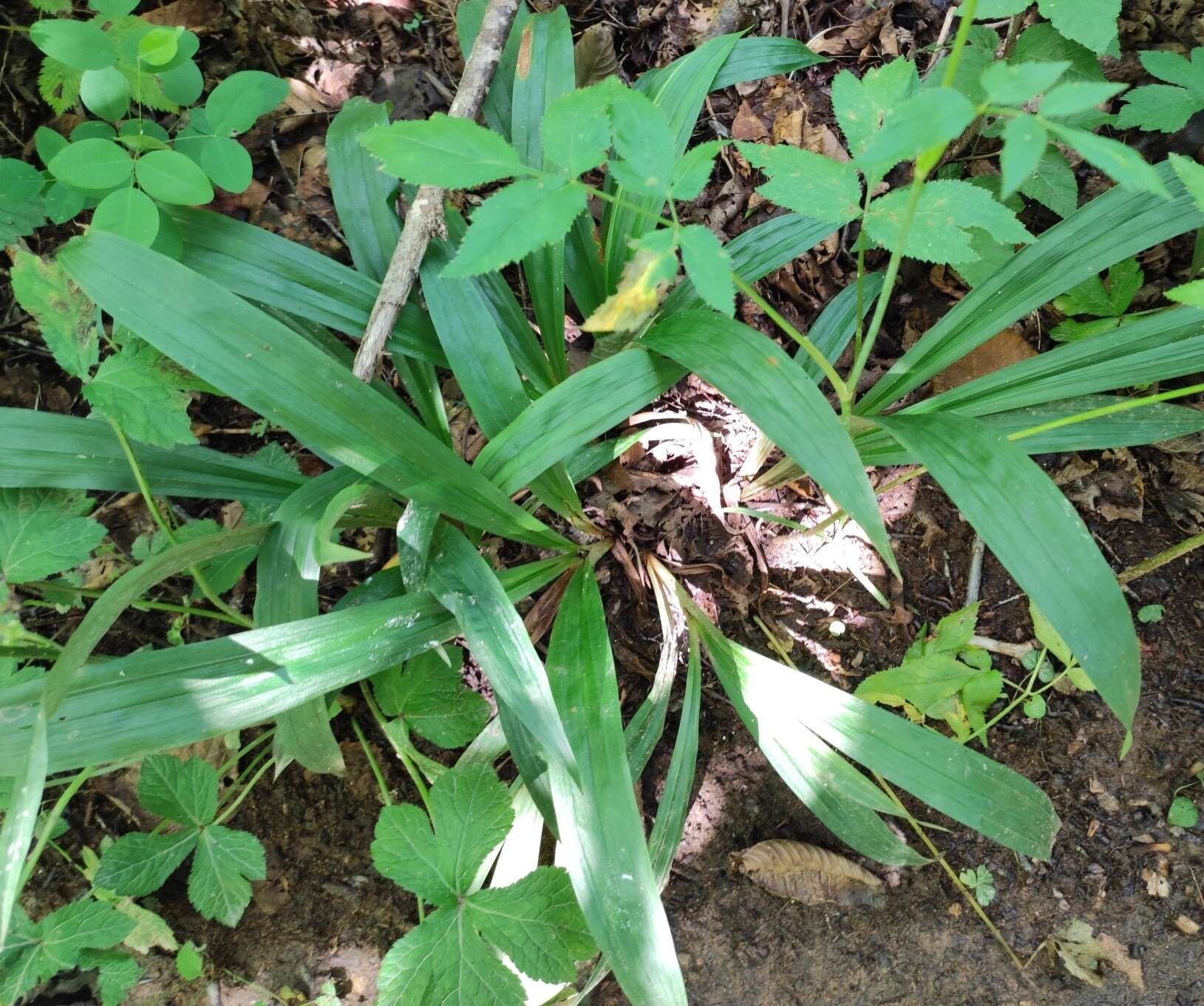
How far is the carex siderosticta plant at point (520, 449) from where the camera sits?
34.1 inches

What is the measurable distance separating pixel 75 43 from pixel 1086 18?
4.91ft

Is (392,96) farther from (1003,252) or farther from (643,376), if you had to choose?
(1003,252)

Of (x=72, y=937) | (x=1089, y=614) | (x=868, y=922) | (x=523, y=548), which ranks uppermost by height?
(x=1089, y=614)

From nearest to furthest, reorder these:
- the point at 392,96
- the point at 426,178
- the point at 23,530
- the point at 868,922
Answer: the point at 426,178, the point at 23,530, the point at 868,922, the point at 392,96

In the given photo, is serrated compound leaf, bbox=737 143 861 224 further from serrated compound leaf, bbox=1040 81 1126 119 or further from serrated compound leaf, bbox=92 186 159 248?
serrated compound leaf, bbox=92 186 159 248

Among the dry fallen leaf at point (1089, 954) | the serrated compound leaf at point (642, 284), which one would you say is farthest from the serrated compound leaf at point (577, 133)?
the dry fallen leaf at point (1089, 954)

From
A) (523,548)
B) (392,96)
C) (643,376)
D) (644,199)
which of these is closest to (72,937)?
(523,548)

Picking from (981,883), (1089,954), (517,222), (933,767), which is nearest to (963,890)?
(981,883)

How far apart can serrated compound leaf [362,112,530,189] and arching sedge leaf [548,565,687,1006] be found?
27.4 inches

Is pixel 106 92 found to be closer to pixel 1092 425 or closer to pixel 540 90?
pixel 540 90

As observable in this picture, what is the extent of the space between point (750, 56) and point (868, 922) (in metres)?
1.53

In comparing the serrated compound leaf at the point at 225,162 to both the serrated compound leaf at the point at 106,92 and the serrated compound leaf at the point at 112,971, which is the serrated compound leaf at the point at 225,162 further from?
the serrated compound leaf at the point at 112,971

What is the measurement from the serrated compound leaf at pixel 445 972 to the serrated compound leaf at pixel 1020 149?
1.11 meters

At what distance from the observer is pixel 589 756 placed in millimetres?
1106
